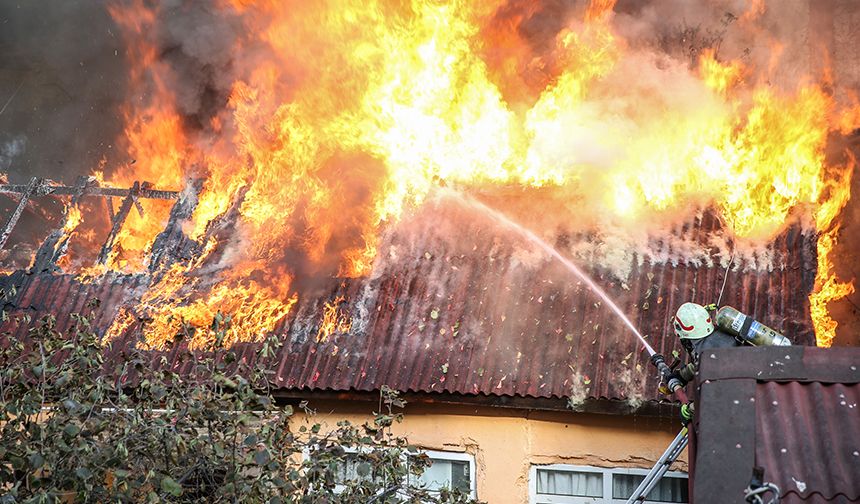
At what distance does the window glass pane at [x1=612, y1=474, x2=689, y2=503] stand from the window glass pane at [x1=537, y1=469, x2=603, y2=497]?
149 mm

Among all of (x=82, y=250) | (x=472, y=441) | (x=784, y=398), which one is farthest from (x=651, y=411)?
(x=82, y=250)

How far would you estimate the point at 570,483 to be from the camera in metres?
7.65

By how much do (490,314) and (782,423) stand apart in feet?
13.2

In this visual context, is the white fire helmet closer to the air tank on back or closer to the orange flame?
the air tank on back

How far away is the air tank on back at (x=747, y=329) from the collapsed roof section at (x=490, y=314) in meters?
1.16

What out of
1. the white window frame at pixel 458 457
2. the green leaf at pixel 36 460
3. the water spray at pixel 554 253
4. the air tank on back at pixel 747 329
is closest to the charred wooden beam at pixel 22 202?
the water spray at pixel 554 253

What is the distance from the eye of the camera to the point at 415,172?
10156 mm

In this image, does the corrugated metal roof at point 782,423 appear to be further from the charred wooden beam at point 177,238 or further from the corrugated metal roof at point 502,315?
the charred wooden beam at point 177,238

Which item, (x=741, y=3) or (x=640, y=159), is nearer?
(x=640, y=159)

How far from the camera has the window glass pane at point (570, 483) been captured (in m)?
7.60

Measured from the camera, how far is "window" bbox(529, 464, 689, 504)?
743 cm

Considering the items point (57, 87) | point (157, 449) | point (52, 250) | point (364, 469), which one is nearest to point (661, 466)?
point (364, 469)

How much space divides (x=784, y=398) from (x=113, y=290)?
7.62 metres

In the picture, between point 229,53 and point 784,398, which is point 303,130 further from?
point 784,398
